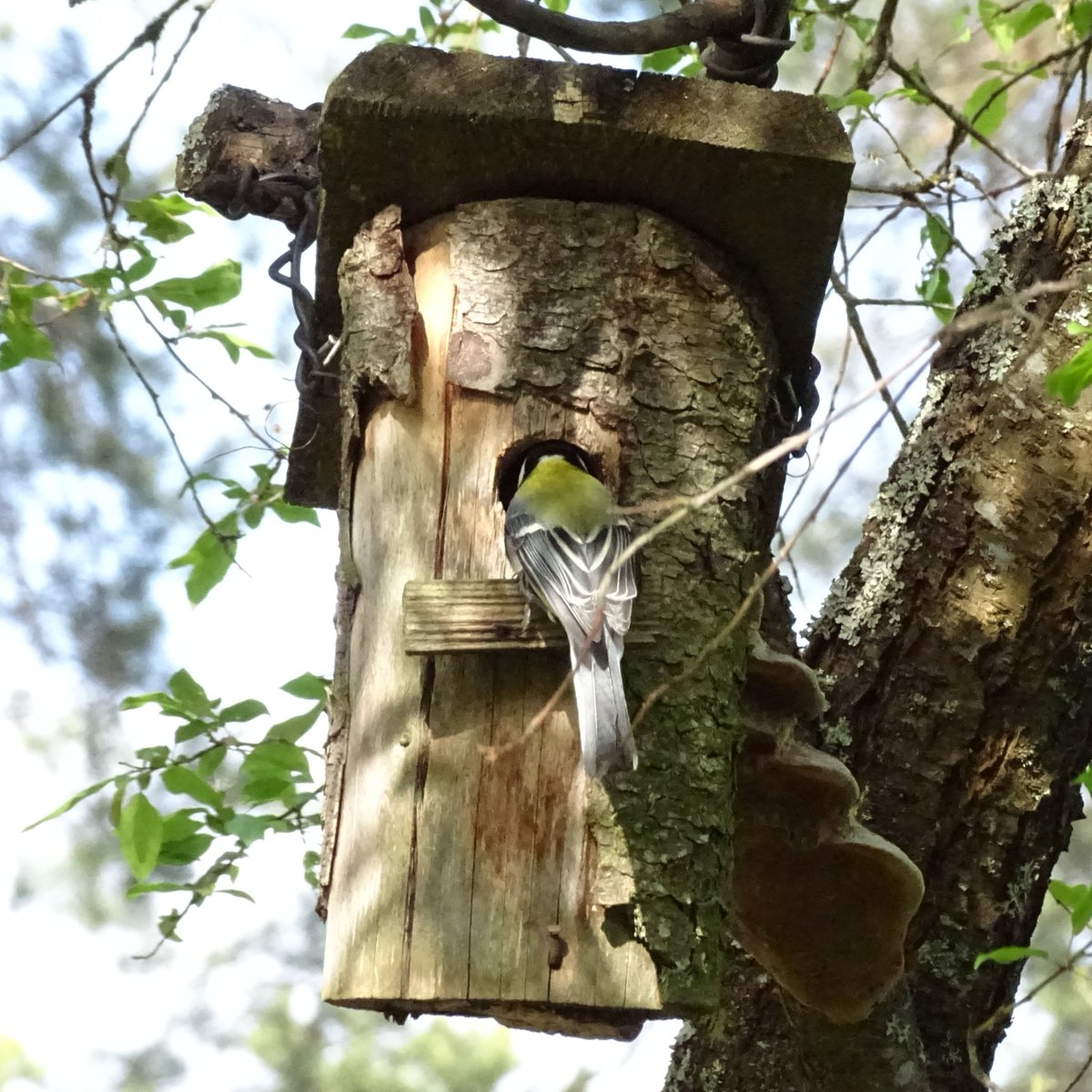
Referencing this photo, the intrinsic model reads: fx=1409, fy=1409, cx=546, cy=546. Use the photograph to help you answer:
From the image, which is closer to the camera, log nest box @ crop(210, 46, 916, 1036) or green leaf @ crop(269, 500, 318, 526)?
log nest box @ crop(210, 46, 916, 1036)

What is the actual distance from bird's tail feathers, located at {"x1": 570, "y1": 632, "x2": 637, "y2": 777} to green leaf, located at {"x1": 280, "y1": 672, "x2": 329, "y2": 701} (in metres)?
1.23

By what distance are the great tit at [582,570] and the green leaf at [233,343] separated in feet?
3.16

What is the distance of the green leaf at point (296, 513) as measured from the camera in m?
3.05

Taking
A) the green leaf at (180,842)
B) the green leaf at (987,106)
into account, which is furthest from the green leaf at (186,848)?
the green leaf at (987,106)

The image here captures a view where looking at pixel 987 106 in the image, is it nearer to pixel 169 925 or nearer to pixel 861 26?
pixel 861 26

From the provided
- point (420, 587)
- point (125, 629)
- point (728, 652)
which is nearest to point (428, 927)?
point (420, 587)

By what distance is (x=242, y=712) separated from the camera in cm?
271

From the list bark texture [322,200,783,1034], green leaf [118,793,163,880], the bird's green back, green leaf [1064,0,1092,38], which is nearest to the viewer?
bark texture [322,200,783,1034]

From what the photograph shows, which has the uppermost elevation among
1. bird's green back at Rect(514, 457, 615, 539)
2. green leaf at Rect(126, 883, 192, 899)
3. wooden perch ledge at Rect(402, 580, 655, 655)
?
bird's green back at Rect(514, 457, 615, 539)

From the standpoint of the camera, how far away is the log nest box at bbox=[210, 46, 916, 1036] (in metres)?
1.79

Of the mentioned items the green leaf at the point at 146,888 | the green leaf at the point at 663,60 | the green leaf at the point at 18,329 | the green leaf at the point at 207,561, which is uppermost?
the green leaf at the point at 663,60

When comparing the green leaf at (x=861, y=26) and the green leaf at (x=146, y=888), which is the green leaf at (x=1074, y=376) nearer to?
the green leaf at (x=146, y=888)

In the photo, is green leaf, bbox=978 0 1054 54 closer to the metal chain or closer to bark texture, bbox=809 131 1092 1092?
bark texture, bbox=809 131 1092 1092

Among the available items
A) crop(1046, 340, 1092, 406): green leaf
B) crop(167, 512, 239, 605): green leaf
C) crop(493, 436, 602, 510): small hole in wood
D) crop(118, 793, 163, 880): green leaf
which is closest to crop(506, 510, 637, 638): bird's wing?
crop(493, 436, 602, 510): small hole in wood
